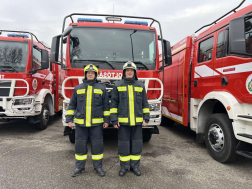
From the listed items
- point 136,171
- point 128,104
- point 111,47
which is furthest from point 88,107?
point 111,47

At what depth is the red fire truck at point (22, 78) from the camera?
15.0 feet

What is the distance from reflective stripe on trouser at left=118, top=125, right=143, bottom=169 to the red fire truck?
289cm

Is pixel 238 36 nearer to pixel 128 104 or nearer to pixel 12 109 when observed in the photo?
pixel 128 104

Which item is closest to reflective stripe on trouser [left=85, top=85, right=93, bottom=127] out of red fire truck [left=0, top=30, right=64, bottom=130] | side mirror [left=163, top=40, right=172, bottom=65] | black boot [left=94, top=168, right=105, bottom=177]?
black boot [left=94, top=168, right=105, bottom=177]

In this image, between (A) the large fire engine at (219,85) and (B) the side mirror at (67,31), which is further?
(B) the side mirror at (67,31)

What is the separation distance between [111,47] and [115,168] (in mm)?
2222

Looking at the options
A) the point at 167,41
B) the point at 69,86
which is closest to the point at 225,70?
the point at 167,41

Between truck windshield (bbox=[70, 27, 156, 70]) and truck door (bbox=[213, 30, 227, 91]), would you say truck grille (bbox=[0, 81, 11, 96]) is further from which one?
truck door (bbox=[213, 30, 227, 91])

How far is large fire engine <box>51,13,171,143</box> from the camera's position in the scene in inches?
137

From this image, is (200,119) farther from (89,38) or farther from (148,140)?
(89,38)

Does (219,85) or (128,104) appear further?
(219,85)

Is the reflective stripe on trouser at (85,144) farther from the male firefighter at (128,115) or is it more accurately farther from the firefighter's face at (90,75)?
the firefighter's face at (90,75)

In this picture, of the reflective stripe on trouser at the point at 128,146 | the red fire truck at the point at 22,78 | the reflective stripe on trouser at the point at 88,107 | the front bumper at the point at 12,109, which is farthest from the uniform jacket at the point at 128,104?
the front bumper at the point at 12,109

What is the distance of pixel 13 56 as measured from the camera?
4887 millimetres
